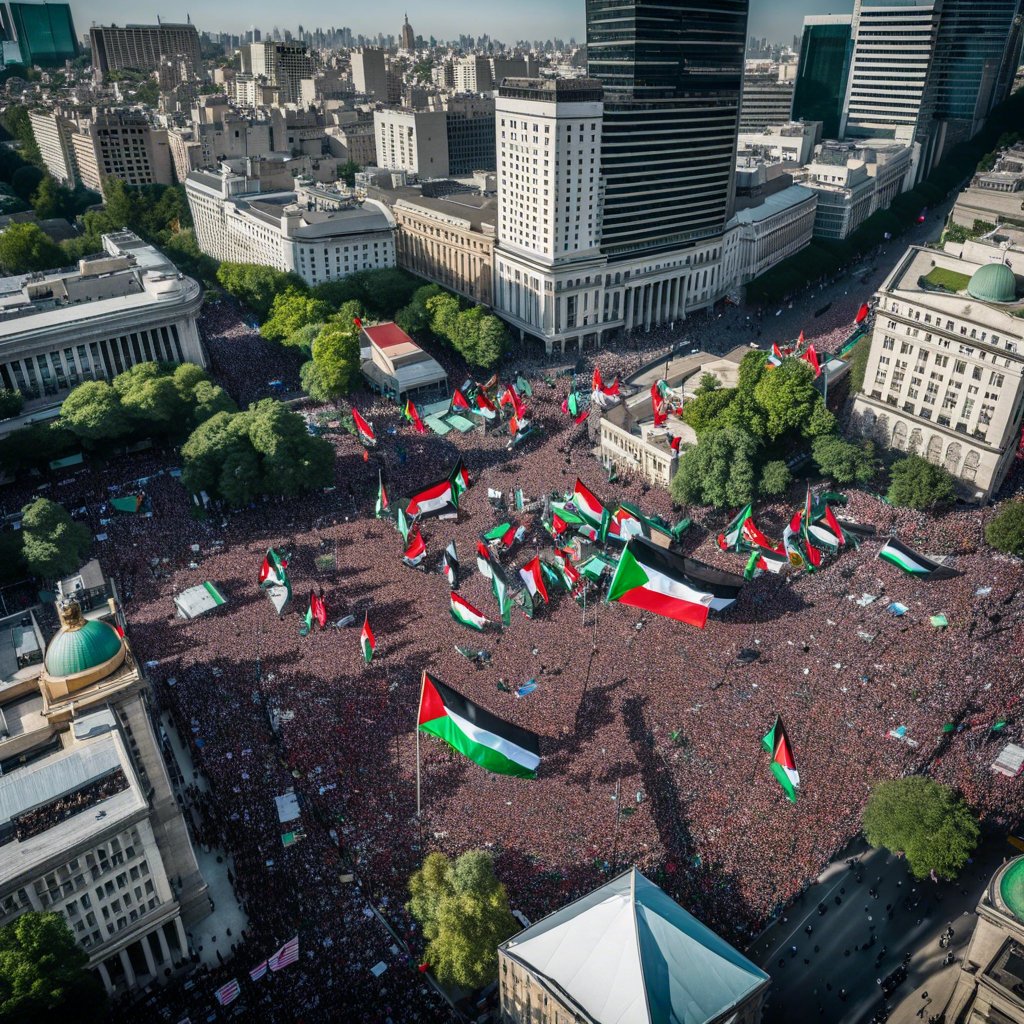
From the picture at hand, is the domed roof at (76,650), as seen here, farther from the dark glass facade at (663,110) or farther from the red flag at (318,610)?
the dark glass facade at (663,110)

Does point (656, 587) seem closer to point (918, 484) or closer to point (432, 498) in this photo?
point (432, 498)

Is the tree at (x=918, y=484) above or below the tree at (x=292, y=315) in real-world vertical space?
below

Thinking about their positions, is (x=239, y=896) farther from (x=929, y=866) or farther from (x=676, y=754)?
(x=929, y=866)

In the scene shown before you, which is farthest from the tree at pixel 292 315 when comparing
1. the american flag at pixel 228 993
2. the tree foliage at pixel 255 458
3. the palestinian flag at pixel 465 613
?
the american flag at pixel 228 993

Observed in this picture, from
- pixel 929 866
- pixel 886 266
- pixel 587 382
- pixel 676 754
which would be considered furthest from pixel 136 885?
pixel 886 266

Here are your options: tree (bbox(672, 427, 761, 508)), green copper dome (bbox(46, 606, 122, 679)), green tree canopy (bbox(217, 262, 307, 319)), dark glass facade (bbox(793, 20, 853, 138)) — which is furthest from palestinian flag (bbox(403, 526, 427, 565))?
dark glass facade (bbox(793, 20, 853, 138))

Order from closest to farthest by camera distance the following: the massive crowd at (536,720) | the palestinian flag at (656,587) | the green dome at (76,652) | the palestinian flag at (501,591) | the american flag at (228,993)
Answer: the american flag at (228,993)
the green dome at (76,652)
the massive crowd at (536,720)
the palestinian flag at (656,587)
the palestinian flag at (501,591)

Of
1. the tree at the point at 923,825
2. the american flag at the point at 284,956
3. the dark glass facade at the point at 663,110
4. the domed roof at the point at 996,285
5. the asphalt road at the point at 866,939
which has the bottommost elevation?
the asphalt road at the point at 866,939
